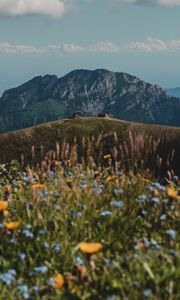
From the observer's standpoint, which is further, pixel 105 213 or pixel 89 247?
pixel 105 213

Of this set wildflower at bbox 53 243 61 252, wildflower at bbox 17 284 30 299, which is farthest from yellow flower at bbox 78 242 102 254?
wildflower at bbox 17 284 30 299

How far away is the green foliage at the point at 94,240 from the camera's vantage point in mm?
4965

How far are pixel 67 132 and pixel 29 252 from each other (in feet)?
52.0

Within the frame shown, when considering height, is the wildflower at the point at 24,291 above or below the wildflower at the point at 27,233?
below

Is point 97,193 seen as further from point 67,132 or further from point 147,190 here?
point 67,132

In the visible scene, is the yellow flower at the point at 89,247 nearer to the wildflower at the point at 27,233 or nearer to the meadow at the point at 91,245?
the meadow at the point at 91,245

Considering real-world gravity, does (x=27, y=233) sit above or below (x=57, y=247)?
above

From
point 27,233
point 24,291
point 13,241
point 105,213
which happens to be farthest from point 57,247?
point 24,291

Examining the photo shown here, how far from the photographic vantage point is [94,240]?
6293 millimetres

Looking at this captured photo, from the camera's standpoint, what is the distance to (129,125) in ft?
70.6

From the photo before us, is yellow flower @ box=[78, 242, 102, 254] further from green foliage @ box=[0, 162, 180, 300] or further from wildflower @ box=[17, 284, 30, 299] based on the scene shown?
wildflower @ box=[17, 284, 30, 299]

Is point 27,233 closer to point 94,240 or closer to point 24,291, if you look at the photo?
point 94,240

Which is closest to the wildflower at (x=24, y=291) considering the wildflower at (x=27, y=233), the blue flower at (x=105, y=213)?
the wildflower at (x=27, y=233)

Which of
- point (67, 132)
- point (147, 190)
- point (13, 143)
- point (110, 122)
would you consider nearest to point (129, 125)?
point (110, 122)
